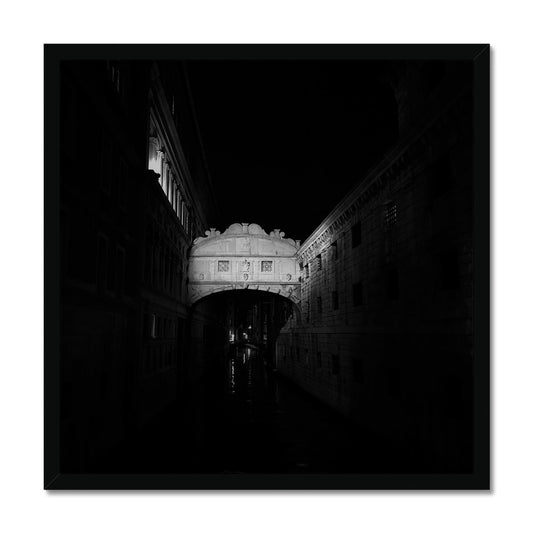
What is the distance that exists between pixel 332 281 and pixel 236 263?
7484 mm

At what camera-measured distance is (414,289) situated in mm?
10102

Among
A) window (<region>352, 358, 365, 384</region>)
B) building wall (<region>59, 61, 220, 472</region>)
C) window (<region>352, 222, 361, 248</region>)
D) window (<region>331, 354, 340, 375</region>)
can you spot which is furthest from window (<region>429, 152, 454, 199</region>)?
window (<region>331, 354, 340, 375</region>)

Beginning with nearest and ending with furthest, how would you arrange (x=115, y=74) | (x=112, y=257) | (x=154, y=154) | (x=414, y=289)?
(x=414, y=289) < (x=112, y=257) < (x=115, y=74) < (x=154, y=154)

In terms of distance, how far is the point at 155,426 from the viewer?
Result: 13.3 m

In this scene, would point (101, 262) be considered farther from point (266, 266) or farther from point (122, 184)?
point (266, 266)

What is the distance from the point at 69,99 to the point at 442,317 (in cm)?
778

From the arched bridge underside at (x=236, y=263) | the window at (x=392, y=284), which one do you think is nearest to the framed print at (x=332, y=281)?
the window at (x=392, y=284)

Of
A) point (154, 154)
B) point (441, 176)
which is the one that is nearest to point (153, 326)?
point (154, 154)

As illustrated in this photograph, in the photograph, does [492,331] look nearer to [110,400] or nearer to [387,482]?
[387,482]

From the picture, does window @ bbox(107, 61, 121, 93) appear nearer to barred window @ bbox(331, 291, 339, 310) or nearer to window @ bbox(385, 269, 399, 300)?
window @ bbox(385, 269, 399, 300)

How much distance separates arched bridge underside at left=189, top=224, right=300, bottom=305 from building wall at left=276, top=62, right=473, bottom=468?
759cm

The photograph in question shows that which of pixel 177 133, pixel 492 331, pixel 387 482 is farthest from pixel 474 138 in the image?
pixel 177 133

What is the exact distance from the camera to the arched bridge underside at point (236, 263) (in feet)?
77.7

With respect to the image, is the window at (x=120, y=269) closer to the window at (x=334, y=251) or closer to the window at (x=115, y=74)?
the window at (x=115, y=74)
